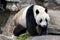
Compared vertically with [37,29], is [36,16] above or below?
above

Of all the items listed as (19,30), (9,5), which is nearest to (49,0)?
Answer: (9,5)

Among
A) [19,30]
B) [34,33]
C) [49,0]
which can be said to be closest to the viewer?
[34,33]

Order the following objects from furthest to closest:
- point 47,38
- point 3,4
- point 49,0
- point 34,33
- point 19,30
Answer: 1. point 3,4
2. point 49,0
3. point 19,30
4. point 34,33
5. point 47,38

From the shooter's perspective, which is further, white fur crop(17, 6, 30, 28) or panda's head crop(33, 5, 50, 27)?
white fur crop(17, 6, 30, 28)

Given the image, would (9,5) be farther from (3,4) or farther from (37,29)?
(37,29)

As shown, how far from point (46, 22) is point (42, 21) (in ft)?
0.36

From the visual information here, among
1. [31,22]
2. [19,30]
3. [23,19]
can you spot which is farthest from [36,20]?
[19,30]

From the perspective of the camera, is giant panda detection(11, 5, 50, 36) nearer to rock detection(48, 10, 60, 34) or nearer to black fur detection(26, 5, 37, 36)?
black fur detection(26, 5, 37, 36)

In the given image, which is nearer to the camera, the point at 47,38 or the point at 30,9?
the point at 47,38

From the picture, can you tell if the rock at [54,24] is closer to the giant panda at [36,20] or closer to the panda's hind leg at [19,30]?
the giant panda at [36,20]

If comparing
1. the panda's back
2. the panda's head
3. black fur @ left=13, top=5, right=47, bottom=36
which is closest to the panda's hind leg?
the panda's back

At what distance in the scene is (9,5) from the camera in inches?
323

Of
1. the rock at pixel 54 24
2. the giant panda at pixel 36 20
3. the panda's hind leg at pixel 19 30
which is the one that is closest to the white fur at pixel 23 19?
the giant panda at pixel 36 20

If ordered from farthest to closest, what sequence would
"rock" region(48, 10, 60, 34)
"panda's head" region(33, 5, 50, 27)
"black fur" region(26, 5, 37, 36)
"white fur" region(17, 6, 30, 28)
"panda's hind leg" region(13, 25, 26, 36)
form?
"panda's hind leg" region(13, 25, 26, 36) < "white fur" region(17, 6, 30, 28) < "rock" region(48, 10, 60, 34) < "black fur" region(26, 5, 37, 36) < "panda's head" region(33, 5, 50, 27)
